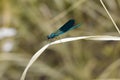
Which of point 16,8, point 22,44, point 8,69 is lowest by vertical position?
point 8,69

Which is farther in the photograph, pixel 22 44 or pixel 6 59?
pixel 22 44

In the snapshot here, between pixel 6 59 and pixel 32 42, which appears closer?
pixel 6 59

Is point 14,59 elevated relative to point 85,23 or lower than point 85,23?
lower

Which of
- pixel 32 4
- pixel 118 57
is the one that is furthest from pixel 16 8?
pixel 118 57

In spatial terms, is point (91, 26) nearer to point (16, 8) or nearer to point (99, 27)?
point (99, 27)

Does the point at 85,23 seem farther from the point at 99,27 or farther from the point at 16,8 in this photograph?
the point at 16,8

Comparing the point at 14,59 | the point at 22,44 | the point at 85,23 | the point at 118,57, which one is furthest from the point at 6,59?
the point at 118,57
